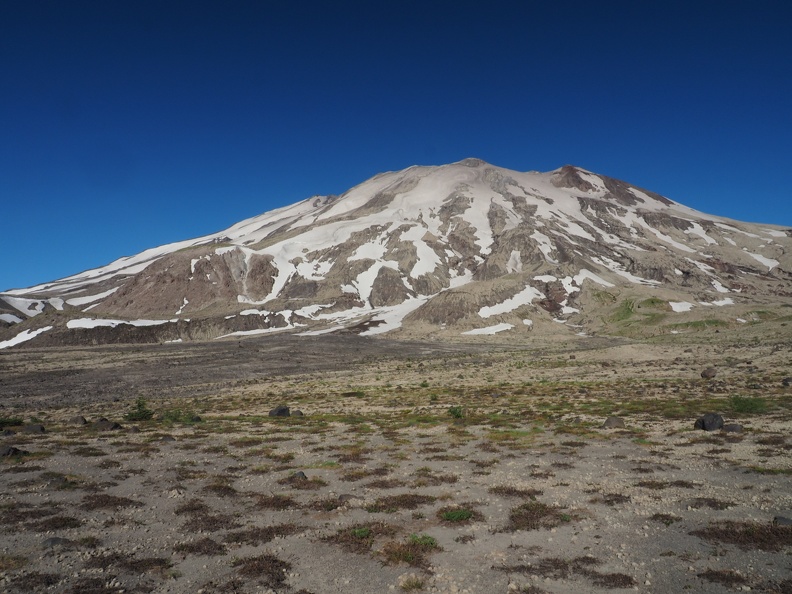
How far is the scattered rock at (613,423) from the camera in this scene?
2785 cm

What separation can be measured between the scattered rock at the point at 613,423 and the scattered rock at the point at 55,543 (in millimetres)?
25794

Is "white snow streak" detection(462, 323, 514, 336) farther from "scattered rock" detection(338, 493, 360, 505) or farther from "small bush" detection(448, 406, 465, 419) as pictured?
"scattered rock" detection(338, 493, 360, 505)

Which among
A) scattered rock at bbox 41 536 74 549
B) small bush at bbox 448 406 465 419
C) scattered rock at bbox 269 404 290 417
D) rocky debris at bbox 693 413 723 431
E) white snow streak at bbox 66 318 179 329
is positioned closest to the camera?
scattered rock at bbox 41 536 74 549

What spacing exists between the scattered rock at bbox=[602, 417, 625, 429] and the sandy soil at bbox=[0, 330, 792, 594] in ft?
2.66

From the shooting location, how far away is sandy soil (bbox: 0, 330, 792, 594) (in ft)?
36.4

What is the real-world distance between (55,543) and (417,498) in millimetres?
10302

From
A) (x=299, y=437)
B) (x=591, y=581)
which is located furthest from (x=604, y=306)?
(x=591, y=581)

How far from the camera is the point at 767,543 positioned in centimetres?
1179

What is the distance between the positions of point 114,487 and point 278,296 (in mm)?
177784

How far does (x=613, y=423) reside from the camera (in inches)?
1107

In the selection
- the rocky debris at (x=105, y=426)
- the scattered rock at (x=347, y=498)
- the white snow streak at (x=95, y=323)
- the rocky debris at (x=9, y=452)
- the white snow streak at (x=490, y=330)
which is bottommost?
the white snow streak at (x=490, y=330)

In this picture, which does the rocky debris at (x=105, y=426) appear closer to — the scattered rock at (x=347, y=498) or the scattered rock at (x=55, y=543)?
the scattered rock at (x=55, y=543)

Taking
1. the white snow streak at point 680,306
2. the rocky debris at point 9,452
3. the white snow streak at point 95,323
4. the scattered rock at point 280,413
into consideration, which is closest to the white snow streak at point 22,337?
the white snow streak at point 95,323

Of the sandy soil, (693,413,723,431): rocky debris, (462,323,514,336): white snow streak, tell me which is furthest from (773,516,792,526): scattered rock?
(462,323,514,336): white snow streak
